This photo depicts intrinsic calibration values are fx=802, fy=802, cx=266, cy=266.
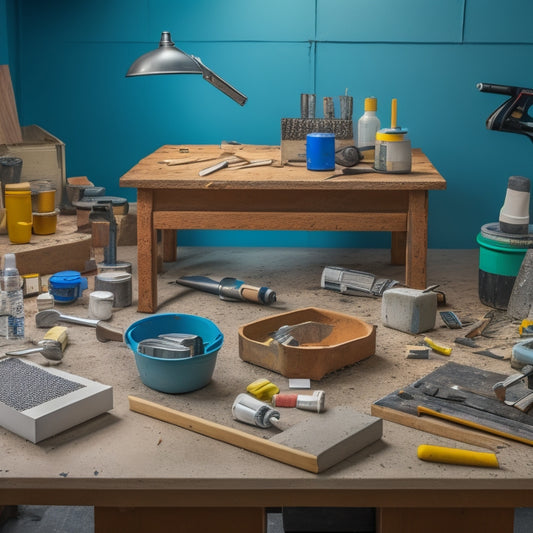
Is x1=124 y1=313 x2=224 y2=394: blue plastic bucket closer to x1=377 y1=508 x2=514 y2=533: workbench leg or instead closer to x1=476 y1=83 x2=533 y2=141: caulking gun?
x1=377 y1=508 x2=514 y2=533: workbench leg

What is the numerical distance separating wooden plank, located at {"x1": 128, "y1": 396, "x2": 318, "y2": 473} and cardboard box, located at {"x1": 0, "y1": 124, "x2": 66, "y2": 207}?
2.35m

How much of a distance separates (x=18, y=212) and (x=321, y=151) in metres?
1.51

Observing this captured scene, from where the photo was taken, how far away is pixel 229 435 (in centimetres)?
217

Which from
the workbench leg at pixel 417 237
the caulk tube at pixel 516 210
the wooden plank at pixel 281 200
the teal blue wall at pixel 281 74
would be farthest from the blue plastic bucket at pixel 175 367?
the teal blue wall at pixel 281 74

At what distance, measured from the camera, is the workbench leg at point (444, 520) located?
202 cm

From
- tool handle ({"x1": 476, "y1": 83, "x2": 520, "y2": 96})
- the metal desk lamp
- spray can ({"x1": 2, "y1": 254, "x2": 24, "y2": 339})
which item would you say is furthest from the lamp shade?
tool handle ({"x1": 476, "y1": 83, "x2": 520, "y2": 96})

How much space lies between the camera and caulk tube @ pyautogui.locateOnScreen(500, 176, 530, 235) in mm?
3307

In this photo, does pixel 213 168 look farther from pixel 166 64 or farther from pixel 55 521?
pixel 55 521

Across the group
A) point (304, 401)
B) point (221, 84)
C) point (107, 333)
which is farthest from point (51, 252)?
point (304, 401)

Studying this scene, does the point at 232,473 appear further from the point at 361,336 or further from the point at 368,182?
the point at 368,182

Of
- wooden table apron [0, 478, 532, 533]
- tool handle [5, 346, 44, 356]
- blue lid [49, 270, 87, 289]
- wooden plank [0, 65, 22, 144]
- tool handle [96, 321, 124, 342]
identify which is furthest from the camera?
wooden plank [0, 65, 22, 144]

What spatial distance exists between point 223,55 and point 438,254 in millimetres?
1702

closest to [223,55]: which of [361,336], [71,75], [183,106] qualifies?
[183,106]

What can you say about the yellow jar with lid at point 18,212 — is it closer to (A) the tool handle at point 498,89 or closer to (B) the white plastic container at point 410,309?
(B) the white plastic container at point 410,309
